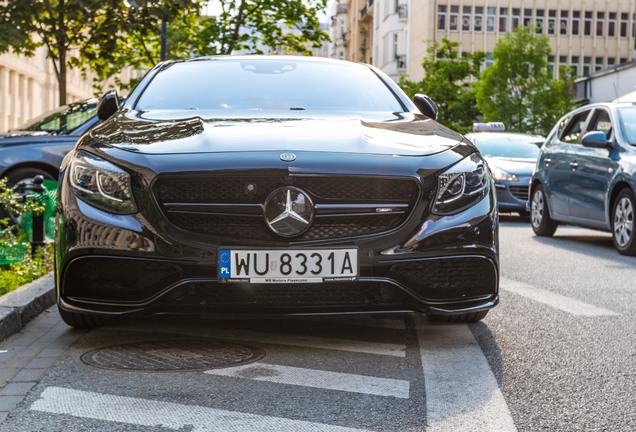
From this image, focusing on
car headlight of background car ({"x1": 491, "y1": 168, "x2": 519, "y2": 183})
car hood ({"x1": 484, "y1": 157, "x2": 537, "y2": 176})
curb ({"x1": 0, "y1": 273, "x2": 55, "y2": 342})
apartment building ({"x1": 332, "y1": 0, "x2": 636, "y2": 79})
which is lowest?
car headlight of background car ({"x1": 491, "y1": 168, "x2": 519, "y2": 183})

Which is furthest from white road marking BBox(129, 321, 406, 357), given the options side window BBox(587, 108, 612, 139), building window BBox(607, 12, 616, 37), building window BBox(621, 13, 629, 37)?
building window BBox(621, 13, 629, 37)

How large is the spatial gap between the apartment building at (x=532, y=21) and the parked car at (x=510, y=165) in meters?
57.3

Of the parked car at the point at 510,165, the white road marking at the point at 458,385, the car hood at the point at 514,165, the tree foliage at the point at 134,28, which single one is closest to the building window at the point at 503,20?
the tree foliage at the point at 134,28

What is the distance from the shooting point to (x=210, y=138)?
543 centimetres

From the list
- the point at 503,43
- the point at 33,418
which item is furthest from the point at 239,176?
the point at 503,43

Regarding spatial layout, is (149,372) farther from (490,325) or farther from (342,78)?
(342,78)

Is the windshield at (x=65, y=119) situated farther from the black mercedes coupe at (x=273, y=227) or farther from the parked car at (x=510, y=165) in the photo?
the black mercedes coupe at (x=273, y=227)

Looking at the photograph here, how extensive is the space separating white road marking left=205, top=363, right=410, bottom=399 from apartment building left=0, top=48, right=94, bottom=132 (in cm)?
4024

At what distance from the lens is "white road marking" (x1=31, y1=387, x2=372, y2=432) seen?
3.88 m

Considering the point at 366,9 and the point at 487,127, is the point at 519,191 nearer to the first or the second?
the point at 487,127

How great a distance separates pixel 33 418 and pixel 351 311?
1.65 meters

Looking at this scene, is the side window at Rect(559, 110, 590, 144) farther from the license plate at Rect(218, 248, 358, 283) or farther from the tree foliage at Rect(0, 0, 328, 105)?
the license plate at Rect(218, 248, 358, 283)

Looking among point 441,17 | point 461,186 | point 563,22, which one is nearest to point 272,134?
point 461,186

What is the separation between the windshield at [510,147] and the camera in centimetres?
1920
